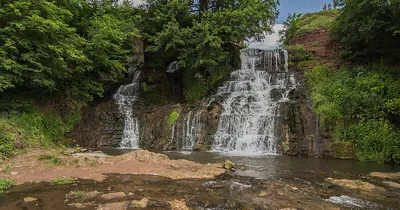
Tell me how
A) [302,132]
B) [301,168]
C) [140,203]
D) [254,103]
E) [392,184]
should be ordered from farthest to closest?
[254,103] → [302,132] → [301,168] → [392,184] → [140,203]

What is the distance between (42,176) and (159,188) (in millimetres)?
3343

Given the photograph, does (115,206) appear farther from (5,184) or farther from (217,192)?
(5,184)

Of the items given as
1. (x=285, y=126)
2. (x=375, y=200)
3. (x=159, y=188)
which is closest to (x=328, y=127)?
(x=285, y=126)

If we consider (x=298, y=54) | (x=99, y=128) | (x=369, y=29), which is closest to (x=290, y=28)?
(x=298, y=54)

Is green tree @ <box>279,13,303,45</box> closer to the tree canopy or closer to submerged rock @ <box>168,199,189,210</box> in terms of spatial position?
the tree canopy

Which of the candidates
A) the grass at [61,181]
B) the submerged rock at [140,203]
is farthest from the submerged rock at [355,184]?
the grass at [61,181]

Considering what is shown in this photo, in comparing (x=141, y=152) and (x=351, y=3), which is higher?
(x=351, y=3)

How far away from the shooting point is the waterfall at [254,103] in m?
15.0

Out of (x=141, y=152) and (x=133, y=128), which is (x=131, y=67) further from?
(x=141, y=152)

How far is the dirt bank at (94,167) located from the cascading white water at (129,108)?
21.7 feet

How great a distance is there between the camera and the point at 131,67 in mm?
22031

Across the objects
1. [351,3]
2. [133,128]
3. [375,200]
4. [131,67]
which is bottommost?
[375,200]

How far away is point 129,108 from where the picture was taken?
18766 millimetres

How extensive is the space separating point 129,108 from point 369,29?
14432 millimetres
